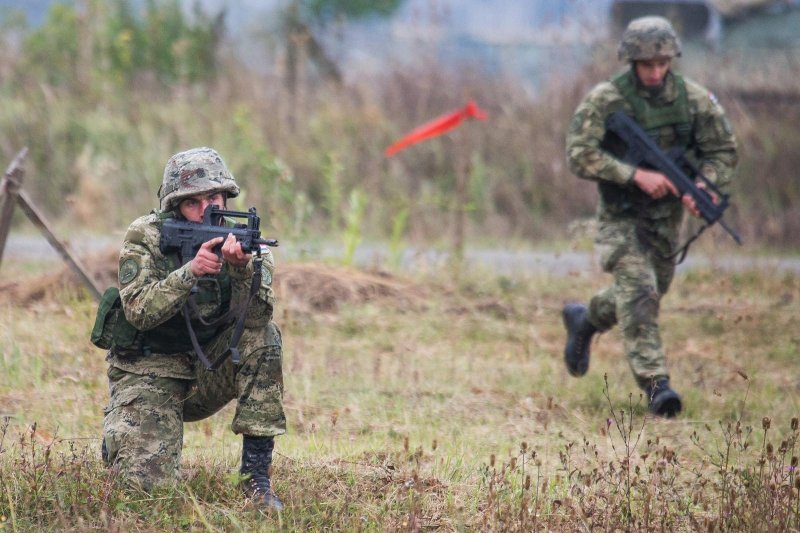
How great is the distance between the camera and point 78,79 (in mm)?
15547

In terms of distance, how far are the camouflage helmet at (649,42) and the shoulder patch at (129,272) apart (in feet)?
11.0

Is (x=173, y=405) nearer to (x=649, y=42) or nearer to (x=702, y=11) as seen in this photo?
(x=649, y=42)

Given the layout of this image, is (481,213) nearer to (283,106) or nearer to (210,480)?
(283,106)

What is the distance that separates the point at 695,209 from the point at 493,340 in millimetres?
2202

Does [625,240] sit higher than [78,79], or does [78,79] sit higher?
[78,79]

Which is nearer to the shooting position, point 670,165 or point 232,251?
point 232,251

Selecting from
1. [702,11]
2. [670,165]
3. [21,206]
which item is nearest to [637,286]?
[670,165]

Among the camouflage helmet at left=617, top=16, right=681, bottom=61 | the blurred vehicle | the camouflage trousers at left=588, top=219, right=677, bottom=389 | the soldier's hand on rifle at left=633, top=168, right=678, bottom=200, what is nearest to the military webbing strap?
the camouflage helmet at left=617, top=16, right=681, bottom=61

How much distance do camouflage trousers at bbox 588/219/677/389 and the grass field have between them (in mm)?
304

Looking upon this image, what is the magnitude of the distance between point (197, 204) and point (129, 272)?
36 cm

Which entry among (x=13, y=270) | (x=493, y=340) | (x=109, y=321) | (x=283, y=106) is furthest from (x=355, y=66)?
(x=109, y=321)

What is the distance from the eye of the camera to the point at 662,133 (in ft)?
22.5

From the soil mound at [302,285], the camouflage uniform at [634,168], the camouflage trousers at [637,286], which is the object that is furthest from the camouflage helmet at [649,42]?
the soil mound at [302,285]

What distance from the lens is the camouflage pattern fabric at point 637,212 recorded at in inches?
262
